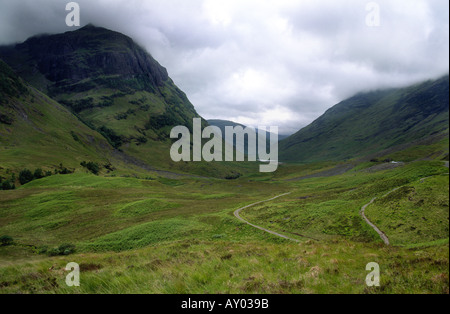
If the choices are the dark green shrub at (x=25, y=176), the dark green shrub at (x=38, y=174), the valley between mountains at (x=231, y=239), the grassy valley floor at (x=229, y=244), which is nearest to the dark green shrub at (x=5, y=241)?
the valley between mountains at (x=231, y=239)

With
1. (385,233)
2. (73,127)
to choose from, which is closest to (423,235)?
(385,233)

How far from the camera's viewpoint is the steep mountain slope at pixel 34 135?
10850 centimetres

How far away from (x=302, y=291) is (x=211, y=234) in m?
27.5

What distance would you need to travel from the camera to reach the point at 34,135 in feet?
479

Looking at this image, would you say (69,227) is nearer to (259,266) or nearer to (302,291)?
(259,266)

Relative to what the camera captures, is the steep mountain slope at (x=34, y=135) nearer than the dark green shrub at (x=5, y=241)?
No

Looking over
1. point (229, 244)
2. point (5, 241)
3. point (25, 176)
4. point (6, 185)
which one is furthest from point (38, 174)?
point (229, 244)

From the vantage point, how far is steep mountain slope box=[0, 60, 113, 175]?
356ft

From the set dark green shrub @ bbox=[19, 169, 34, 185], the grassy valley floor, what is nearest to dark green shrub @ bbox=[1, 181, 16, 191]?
the grassy valley floor

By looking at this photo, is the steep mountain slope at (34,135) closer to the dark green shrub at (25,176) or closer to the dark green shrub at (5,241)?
the dark green shrub at (25,176)

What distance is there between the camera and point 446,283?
5.70 metres

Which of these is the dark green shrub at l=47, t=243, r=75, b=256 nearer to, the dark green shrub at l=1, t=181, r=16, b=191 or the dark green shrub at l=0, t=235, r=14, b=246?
the dark green shrub at l=0, t=235, r=14, b=246

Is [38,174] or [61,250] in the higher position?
[38,174]

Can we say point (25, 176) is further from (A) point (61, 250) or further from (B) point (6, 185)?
(A) point (61, 250)
